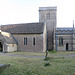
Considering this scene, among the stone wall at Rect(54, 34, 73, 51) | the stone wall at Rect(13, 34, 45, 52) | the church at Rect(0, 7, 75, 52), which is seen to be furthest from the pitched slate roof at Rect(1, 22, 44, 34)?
the stone wall at Rect(54, 34, 73, 51)

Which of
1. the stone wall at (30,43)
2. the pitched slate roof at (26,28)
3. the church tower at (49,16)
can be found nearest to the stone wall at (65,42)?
the church tower at (49,16)

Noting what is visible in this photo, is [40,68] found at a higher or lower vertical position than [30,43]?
higher

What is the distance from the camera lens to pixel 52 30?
3300 centimetres

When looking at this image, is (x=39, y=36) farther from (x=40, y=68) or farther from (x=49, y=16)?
(x=40, y=68)

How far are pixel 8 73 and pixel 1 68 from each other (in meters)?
0.94

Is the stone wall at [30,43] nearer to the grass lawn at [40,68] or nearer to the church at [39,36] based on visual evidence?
the church at [39,36]

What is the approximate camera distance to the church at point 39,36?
26.2 metres

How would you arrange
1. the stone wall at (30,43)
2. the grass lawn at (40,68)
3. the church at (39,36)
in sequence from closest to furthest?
the grass lawn at (40,68) < the church at (39,36) < the stone wall at (30,43)

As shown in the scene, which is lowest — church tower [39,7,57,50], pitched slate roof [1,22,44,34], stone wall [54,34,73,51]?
stone wall [54,34,73,51]

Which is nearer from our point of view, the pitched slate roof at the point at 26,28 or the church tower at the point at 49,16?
the pitched slate roof at the point at 26,28

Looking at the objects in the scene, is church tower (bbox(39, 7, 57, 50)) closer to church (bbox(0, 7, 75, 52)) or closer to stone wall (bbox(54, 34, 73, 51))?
church (bbox(0, 7, 75, 52))

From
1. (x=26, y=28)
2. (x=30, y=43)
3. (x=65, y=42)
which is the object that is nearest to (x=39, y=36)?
(x=30, y=43)

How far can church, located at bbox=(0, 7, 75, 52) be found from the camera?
26.2m

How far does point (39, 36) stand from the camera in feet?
86.7
